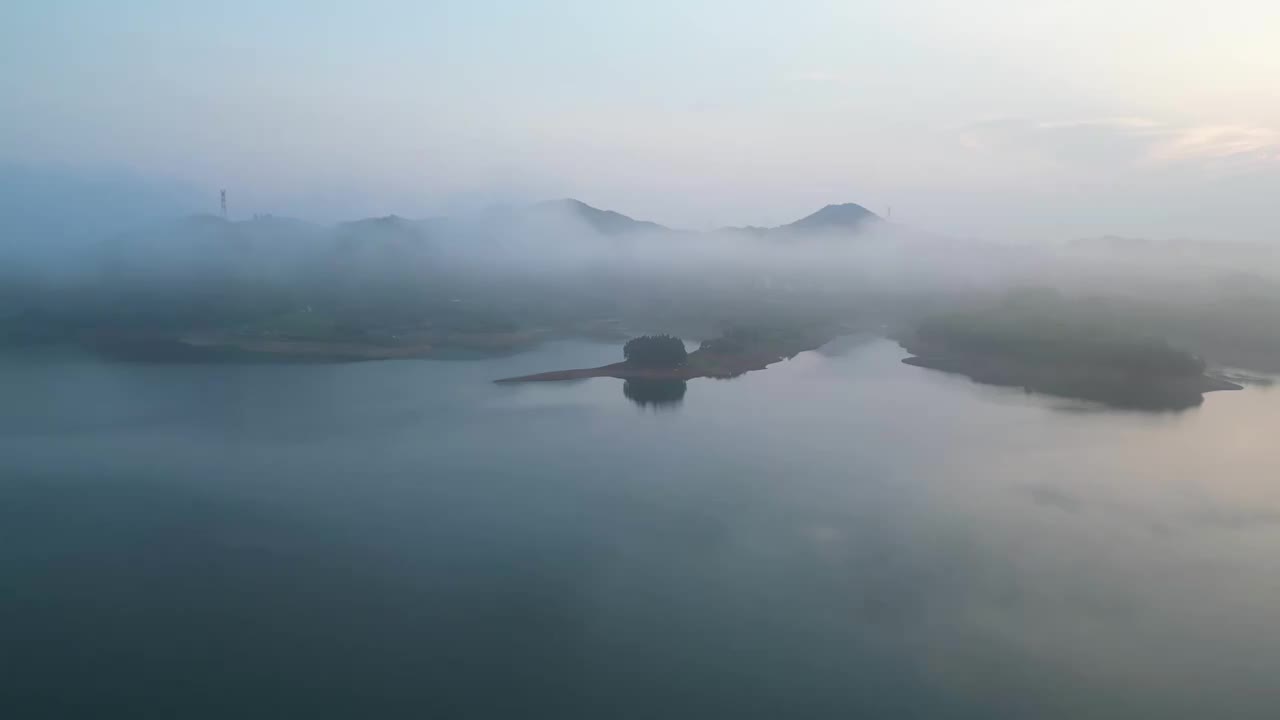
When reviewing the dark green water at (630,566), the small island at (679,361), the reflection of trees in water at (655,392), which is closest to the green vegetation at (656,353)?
the small island at (679,361)

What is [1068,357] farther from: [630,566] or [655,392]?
[630,566]

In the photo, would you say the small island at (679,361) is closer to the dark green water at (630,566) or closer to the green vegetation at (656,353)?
the green vegetation at (656,353)

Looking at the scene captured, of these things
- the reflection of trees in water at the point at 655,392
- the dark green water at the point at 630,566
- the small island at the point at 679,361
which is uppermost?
the small island at the point at 679,361

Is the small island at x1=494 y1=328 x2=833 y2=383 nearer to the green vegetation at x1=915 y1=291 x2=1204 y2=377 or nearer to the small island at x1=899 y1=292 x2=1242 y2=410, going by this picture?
the small island at x1=899 y1=292 x2=1242 y2=410

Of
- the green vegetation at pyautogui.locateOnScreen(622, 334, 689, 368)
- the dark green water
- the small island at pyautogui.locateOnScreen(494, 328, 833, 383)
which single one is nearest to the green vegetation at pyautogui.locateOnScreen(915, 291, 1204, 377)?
the dark green water

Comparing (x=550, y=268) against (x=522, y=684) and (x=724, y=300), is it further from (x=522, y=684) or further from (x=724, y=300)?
(x=522, y=684)
